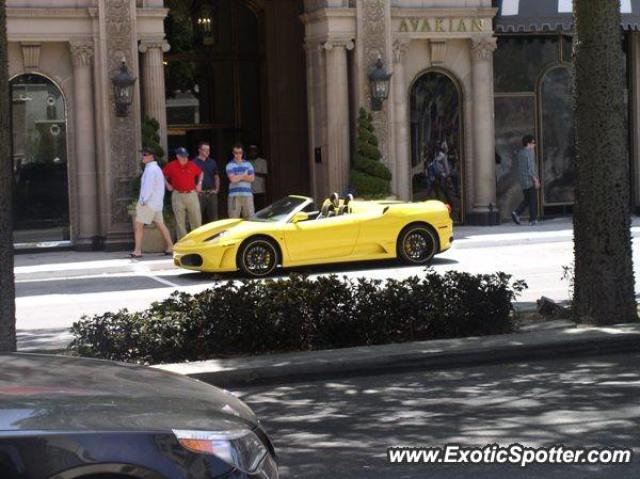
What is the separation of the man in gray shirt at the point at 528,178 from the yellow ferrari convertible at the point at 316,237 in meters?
7.27

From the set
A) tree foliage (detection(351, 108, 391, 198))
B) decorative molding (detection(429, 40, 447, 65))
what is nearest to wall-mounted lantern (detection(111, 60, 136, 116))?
tree foliage (detection(351, 108, 391, 198))

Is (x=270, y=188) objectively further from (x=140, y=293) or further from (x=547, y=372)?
(x=547, y=372)

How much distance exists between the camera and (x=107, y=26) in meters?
25.1

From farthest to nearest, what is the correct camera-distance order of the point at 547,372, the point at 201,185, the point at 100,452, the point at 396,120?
the point at 396,120 → the point at 201,185 → the point at 547,372 → the point at 100,452

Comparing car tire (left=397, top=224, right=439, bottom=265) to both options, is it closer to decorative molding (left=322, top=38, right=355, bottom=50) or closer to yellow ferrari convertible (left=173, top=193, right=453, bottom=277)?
yellow ferrari convertible (left=173, top=193, right=453, bottom=277)

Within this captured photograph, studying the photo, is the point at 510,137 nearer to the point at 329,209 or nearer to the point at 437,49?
the point at 437,49

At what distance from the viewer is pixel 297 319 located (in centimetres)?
1163

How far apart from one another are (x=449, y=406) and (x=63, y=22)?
17.5m

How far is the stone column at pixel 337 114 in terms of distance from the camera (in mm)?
26859

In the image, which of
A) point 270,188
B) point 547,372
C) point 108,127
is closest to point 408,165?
point 270,188

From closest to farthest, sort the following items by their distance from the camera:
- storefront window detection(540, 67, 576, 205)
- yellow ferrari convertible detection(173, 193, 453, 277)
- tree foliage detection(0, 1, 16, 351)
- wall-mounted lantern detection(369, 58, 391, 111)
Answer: tree foliage detection(0, 1, 16, 351), yellow ferrari convertible detection(173, 193, 453, 277), wall-mounted lantern detection(369, 58, 391, 111), storefront window detection(540, 67, 576, 205)

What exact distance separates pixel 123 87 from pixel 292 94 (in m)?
6.32

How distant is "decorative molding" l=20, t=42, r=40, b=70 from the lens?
25.0 meters

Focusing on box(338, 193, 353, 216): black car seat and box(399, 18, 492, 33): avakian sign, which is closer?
box(338, 193, 353, 216): black car seat
